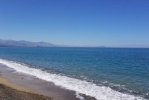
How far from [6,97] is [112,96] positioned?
9127 millimetres

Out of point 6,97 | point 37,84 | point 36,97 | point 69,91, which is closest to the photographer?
point 6,97

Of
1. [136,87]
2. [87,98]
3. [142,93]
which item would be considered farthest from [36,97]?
[136,87]

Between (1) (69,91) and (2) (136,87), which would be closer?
(1) (69,91)

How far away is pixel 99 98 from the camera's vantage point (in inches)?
782

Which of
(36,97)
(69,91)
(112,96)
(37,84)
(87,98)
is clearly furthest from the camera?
(37,84)

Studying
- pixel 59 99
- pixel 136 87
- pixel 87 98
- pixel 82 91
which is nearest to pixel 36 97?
pixel 59 99

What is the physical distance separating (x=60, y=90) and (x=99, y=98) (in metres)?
4.47

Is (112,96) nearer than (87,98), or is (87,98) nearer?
(87,98)

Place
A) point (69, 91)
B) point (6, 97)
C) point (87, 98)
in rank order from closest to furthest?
point (6, 97), point (87, 98), point (69, 91)

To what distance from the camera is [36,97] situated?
59.5 feet

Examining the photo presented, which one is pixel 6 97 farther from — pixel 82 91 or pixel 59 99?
pixel 82 91

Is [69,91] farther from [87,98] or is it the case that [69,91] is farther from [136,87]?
[136,87]

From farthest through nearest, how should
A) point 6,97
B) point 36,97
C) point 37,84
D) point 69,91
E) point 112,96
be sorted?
1. point 37,84
2. point 69,91
3. point 112,96
4. point 36,97
5. point 6,97

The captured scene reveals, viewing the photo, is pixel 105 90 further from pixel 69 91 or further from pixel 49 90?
pixel 49 90
